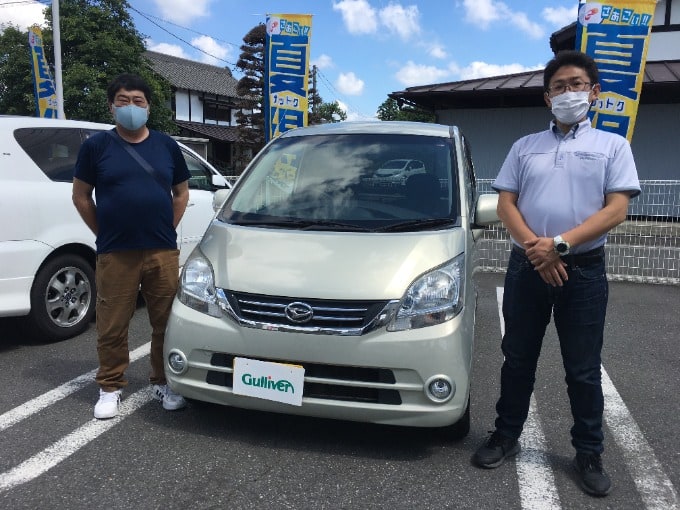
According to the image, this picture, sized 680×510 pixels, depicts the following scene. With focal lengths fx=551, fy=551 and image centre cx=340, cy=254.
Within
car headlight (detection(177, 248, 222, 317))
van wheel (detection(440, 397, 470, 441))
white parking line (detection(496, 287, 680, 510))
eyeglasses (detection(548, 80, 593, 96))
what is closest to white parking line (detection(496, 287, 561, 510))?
white parking line (detection(496, 287, 680, 510))

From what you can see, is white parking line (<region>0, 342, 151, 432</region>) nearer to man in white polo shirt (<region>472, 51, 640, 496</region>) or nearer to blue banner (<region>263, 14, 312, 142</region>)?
man in white polo shirt (<region>472, 51, 640, 496</region>)

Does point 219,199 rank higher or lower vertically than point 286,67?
lower

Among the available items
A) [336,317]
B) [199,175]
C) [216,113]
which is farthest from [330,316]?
[216,113]

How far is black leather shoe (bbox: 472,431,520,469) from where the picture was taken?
259cm

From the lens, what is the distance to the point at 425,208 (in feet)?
10.1

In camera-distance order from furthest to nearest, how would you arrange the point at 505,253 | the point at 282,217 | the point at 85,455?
the point at 505,253 < the point at 282,217 < the point at 85,455

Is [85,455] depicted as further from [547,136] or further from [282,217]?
[547,136]

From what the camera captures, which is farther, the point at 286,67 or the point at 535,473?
the point at 286,67

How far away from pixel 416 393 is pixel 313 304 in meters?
0.60

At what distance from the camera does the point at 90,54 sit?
21875 millimetres

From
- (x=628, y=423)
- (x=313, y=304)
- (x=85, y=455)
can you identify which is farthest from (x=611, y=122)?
(x=85, y=455)

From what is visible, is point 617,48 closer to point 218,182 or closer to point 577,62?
point 218,182

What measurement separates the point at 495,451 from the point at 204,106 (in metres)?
36.3

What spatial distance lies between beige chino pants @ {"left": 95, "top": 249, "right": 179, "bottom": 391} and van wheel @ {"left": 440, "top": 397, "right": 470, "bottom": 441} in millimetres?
1646
